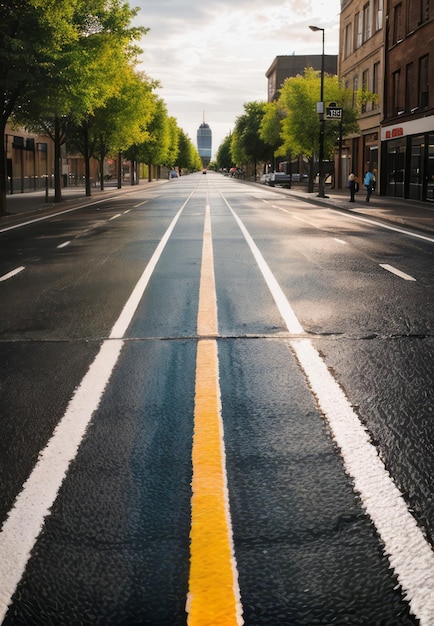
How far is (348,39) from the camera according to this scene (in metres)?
57.1

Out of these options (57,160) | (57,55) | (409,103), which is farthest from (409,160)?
(57,55)

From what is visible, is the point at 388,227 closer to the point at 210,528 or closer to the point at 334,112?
the point at 334,112

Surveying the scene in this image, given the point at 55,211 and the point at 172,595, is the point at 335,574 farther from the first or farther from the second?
the point at 55,211

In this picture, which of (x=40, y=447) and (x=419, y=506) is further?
(x=40, y=447)

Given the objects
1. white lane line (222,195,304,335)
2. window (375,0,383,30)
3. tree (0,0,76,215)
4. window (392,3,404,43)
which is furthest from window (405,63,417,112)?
white lane line (222,195,304,335)

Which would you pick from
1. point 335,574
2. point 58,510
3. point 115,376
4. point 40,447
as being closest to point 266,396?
point 115,376

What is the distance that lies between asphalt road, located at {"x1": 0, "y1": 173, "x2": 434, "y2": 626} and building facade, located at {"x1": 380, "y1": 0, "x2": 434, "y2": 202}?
1124 inches

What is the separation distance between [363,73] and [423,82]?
14.8m

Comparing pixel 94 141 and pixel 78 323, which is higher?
pixel 94 141

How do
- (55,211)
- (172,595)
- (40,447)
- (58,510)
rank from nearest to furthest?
(172,595)
(58,510)
(40,447)
(55,211)

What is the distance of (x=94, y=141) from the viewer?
50.7 meters

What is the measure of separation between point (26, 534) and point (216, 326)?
188 inches

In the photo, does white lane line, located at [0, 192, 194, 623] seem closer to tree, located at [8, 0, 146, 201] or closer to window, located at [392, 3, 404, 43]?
tree, located at [8, 0, 146, 201]

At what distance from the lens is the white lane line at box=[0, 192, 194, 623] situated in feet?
9.76
